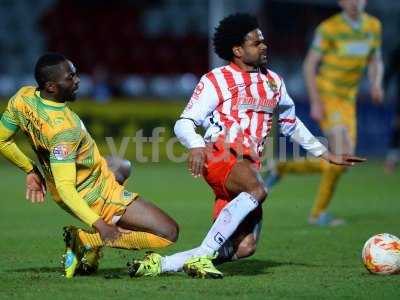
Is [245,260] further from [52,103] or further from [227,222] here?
[52,103]

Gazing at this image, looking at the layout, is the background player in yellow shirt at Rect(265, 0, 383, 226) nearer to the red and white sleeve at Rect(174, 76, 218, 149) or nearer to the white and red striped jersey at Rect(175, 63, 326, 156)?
the white and red striped jersey at Rect(175, 63, 326, 156)

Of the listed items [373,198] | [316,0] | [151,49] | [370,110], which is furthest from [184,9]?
[373,198]

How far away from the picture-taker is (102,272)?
24.1ft

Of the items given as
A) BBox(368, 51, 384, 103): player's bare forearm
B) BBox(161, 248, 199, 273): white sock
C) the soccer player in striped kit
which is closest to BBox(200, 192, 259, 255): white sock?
the soccer player in striped kit

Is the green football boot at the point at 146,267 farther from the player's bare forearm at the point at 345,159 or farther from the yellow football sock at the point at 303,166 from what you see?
the yellow football sock at the point at 303,166

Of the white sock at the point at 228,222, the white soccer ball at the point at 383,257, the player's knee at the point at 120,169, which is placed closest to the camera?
the white sock at the point at 228,222

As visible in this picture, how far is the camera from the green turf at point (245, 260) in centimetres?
630

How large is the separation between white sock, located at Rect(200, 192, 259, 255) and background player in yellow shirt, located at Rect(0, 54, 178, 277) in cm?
44

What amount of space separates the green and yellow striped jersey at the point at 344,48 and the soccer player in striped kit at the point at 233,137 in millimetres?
3990

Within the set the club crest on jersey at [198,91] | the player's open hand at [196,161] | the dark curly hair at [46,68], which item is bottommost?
the player's open hand at [196,161]

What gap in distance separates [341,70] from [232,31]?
4.43 meters

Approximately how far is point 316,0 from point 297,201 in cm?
1142

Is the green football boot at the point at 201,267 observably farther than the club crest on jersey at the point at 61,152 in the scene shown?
Yes

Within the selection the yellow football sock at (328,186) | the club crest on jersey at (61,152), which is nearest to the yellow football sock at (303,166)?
the yellow football sock at (328,186)
